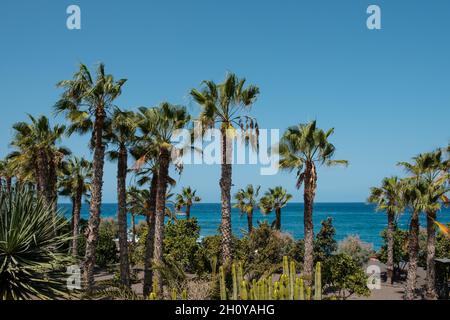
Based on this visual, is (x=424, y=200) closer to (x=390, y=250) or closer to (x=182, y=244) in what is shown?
(x=390, y=250)

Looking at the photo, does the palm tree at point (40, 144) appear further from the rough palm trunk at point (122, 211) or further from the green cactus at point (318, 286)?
the green cactus at point (318, 286)

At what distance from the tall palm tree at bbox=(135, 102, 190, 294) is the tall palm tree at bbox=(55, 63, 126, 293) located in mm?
2225

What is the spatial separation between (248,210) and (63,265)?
40.7 metres

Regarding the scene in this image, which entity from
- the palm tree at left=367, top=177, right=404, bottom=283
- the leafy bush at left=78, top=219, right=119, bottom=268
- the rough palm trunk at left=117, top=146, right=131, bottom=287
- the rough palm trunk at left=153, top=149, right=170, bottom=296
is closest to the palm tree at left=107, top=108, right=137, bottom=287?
the rough palm trunk at left=117, top=146, right=131, bottom=287

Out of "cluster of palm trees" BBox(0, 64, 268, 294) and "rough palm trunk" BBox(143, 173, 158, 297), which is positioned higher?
"cluster of palm trees" BBox(0, 64, 268, 294)

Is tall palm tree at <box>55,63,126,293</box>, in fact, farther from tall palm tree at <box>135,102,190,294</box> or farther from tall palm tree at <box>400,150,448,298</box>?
tall palm tree at <box>400,150,448,298</box>

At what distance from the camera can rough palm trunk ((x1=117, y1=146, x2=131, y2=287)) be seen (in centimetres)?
2327

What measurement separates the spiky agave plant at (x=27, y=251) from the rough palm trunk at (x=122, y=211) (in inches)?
396

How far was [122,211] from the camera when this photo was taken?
76.6ft

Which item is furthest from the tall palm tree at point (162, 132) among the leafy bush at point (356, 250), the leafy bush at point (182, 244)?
the leafy bush at point (356, 250)

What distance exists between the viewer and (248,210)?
5209 cm

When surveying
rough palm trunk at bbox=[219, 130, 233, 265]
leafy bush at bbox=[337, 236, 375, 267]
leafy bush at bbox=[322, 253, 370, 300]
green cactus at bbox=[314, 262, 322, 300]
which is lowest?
leafy bush at bbox=[337, 236, 375, 267]

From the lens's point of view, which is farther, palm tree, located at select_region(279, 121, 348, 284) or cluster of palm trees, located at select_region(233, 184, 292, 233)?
cluster of palm trees, located at select_region(233, 184, 292, 233)

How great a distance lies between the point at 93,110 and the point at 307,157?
447 inches
